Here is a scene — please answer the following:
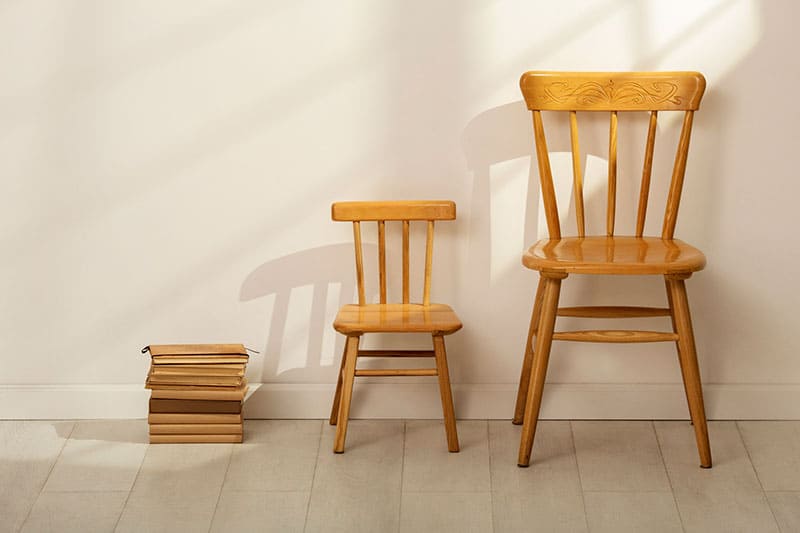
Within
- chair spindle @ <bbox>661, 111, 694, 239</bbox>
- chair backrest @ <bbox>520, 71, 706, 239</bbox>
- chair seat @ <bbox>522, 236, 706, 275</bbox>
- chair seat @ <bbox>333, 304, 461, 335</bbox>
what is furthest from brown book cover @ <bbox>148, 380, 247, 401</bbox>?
chair spindle @ <bbox>661, 111, 694, 239</bbox>

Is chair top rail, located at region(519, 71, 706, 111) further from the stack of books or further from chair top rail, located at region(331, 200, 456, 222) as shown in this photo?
the stack of books

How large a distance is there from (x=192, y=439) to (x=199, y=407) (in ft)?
0.31

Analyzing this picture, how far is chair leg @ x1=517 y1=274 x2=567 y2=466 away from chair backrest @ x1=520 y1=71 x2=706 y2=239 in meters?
0.32

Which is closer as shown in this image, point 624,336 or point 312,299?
point 624,336

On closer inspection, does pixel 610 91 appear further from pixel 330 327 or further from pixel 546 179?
pixel 330 327

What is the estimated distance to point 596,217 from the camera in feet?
10.8

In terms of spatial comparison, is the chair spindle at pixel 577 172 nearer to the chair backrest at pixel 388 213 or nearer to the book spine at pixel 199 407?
the chair backrest at pixel 388 213

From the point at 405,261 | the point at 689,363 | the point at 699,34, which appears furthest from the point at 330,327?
the point at 699,34

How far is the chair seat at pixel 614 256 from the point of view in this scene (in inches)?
113

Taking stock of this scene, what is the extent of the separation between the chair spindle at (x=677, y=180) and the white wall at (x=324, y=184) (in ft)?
0.38

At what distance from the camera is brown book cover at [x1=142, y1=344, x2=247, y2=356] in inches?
129

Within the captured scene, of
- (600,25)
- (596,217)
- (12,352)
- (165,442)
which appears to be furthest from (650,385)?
(12,352)

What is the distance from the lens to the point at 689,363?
3.03m

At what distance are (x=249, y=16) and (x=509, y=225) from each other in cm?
92
